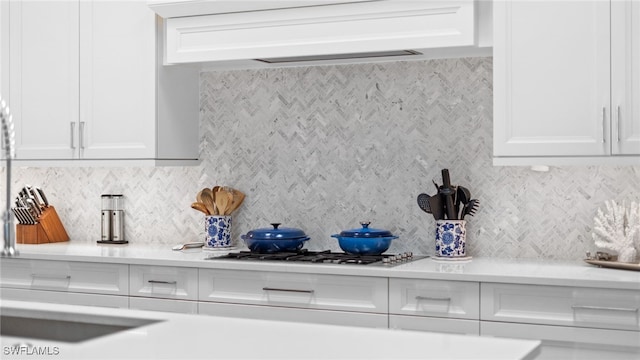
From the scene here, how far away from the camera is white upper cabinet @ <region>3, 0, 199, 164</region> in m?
4.03

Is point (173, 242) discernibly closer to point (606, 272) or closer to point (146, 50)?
point (146, 50)

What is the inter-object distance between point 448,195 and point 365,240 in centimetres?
41

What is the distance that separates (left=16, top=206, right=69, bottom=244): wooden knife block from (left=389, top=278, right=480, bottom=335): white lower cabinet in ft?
6.95

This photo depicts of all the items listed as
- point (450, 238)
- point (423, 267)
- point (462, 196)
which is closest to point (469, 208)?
point (462, 196)

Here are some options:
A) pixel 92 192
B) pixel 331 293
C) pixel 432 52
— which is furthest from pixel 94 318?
pixel 92 192

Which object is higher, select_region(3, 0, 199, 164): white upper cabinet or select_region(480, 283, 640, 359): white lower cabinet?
select_region(3, 0, 199, 164): white upper cabinet

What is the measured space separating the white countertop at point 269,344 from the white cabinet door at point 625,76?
61.1 inches

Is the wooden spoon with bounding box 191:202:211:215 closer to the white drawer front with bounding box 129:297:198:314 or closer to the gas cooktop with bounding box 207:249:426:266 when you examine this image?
the gas cooktop with bounding box 207:249:426:266

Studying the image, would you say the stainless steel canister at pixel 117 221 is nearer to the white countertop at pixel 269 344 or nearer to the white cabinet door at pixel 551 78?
the white cabinet door at pixel 551 78

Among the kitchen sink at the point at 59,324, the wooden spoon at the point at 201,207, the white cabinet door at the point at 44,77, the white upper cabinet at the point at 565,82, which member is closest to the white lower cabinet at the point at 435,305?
the white upper cabinet at the point at 565,82

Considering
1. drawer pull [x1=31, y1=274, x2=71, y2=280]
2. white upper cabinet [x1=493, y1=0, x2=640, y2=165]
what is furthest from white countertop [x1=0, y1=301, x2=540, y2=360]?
drawer pull [x1=31, y1=274, x2=71, y2=280]

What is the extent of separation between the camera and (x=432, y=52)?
12.1 ft

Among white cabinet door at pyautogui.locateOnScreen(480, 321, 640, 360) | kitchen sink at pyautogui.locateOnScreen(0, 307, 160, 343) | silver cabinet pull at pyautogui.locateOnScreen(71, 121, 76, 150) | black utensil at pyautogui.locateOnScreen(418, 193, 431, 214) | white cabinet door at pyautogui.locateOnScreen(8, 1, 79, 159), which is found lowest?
white cabinet door at pyautogui.locateOnScreen(480, 321, 640, 360)

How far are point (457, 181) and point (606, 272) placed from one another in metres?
0.87
